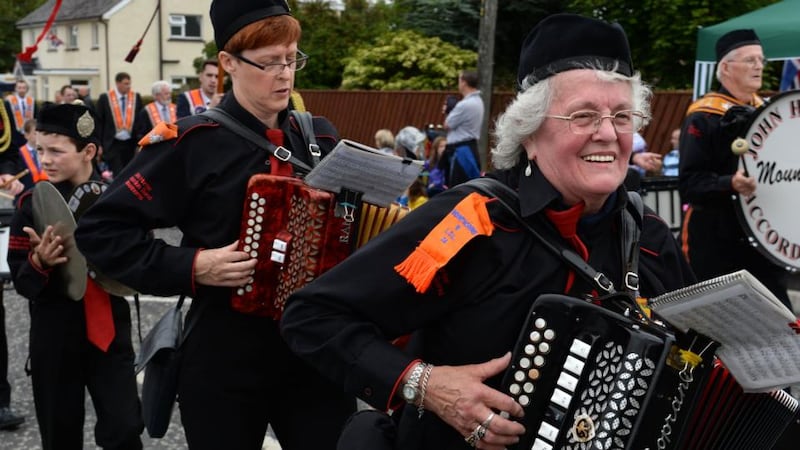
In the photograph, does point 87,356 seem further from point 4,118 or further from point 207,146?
point 4,118

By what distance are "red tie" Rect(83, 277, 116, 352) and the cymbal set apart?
0.07m

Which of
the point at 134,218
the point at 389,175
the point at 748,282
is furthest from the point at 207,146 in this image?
the point at 748,282

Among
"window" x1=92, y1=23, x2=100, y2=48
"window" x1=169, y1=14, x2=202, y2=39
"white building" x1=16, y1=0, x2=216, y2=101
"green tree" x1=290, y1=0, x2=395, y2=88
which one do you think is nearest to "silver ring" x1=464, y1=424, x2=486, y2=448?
"green tree" x1=290, y1=0, x2=395, y2=88

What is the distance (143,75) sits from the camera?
5472cm

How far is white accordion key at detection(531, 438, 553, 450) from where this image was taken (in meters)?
2.07

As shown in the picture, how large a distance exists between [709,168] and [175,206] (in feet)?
10.4

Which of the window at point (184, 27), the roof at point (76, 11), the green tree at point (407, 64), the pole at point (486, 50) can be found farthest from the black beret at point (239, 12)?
the roof at point (76, 11)

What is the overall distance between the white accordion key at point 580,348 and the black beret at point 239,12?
1764 millimetres

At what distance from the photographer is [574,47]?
2.36 m

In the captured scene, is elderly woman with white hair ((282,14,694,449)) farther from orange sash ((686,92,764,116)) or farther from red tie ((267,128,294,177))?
orange sash ((686,92,764,116))

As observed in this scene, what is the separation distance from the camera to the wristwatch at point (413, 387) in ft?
7.47

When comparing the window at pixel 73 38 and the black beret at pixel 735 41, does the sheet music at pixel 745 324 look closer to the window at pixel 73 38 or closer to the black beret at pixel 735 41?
the black beret at pixel 735 41

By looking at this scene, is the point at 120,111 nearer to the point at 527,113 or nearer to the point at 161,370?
the point at 161,370

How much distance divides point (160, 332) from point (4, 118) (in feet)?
14.2
